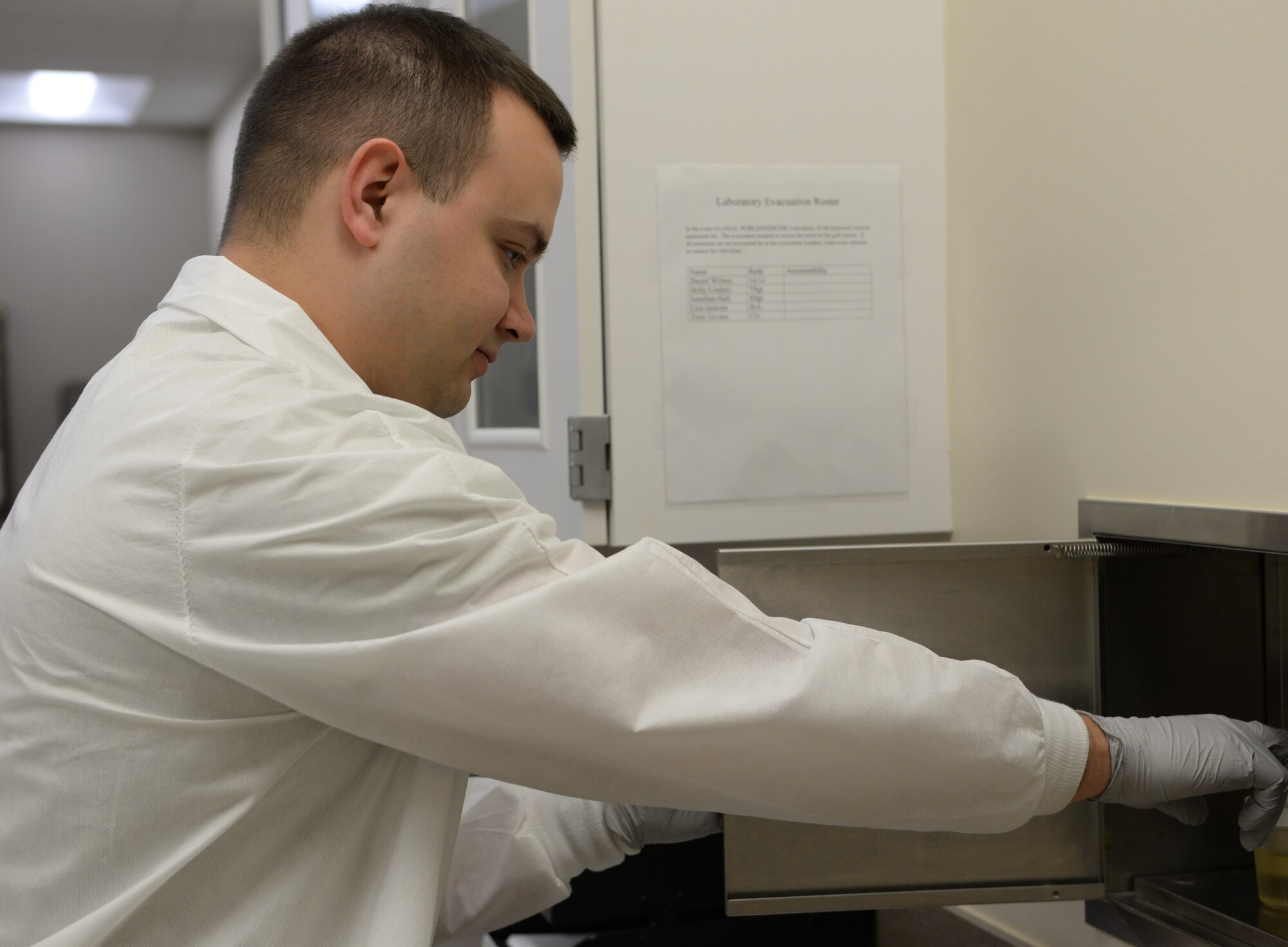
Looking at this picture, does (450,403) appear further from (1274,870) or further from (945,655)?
(1274,870)

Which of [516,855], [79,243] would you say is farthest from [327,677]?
[79,243]

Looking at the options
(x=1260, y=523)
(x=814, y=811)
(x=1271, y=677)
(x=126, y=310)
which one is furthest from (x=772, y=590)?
(x=126, y=310)

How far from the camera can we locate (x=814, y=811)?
70 cm

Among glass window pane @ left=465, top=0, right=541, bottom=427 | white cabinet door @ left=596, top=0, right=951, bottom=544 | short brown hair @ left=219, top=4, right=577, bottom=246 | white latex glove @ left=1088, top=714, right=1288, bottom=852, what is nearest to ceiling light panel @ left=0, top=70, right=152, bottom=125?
glass window pane @ left=465, top=0, right=541, bottom=427

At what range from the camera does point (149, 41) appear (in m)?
3.12

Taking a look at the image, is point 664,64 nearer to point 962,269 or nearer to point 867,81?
point 867,81

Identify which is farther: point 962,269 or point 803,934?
point 803,934

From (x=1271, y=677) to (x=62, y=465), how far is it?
1.00 m

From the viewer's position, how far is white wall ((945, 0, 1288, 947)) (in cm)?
82

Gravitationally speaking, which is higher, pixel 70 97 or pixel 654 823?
pixel 70 97

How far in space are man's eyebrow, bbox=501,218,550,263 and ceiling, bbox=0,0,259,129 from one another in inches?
101

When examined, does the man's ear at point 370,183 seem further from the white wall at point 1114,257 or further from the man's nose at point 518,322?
the white wall at point 1114,257

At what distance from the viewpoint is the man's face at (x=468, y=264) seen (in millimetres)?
782

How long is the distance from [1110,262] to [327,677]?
771mm
